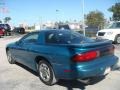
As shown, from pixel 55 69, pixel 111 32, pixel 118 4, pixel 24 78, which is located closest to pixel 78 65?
pixel 55 69

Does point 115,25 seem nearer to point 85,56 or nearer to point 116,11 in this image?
point 85,56

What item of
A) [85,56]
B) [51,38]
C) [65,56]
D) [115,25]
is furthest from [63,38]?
[115,25]

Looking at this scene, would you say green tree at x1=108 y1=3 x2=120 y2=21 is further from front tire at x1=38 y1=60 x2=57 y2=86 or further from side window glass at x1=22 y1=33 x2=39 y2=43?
front tire at x1=38 y1=60 x2=57 y2=86

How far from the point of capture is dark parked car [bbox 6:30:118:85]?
5914mm

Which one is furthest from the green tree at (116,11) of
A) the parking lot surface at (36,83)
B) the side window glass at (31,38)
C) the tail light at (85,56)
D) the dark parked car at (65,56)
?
the tail light at (85,56)

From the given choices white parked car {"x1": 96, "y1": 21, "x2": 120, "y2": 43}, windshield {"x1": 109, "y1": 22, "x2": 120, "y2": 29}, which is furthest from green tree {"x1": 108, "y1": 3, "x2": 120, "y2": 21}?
white parked car {"x1": 96, "y1": 21, "x2": 120, "y2": 43}

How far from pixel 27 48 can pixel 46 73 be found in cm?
130

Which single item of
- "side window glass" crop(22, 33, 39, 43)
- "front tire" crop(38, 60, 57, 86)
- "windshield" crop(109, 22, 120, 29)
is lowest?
"front tire" crop(38, 60, 57, 86)

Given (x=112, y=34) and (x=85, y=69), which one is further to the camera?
(x=112, y=34)

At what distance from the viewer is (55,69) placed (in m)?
6.34

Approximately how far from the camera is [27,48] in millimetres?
7750

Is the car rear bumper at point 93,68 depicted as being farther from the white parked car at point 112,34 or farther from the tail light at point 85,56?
the white parked car at point 112,34

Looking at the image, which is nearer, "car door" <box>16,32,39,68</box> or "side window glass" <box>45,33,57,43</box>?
"side window glass" <box>45,33,57,43</box>

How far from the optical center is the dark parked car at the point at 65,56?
233 inches
